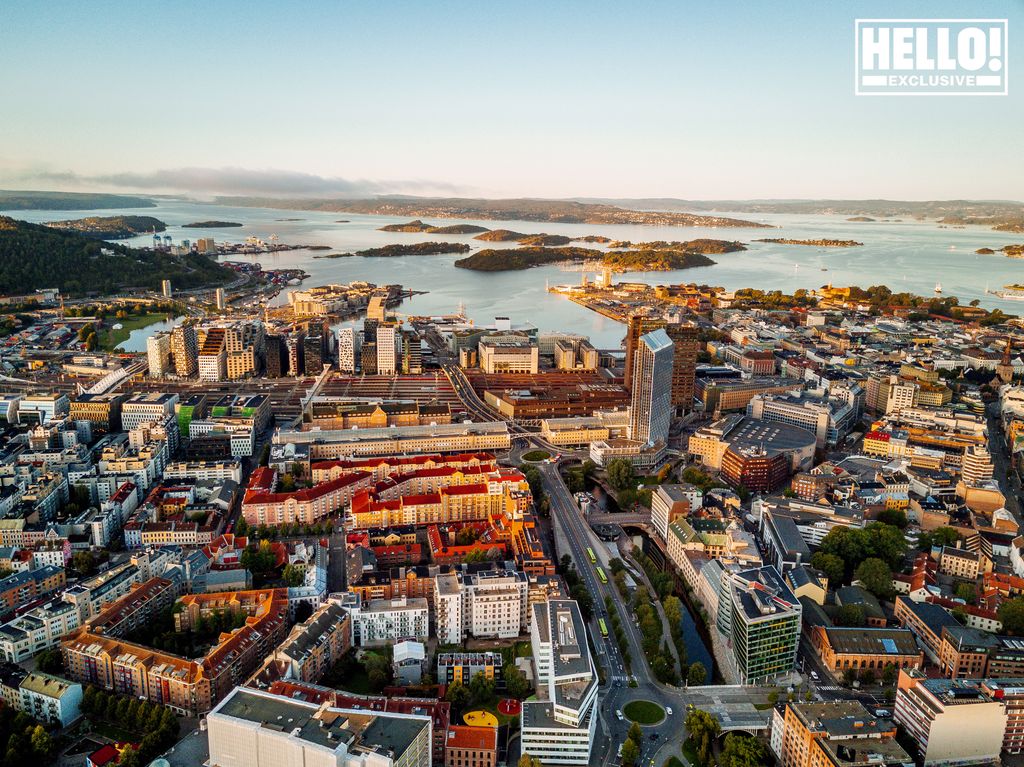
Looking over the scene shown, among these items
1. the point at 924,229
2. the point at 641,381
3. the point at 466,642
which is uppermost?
the point at 924,229

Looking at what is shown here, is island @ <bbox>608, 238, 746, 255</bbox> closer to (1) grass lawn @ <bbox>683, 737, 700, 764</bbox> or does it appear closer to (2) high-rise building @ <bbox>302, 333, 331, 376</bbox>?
(2) high-rise building @ <bbox>302, 333, 331, 376</bbox>

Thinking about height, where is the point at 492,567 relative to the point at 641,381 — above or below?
below

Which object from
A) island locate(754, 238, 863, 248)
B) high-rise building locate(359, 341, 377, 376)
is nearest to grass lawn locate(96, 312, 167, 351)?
high-rise building locate(359, 341, 377, 376)

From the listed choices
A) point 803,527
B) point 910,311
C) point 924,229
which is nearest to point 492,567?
point 803,527

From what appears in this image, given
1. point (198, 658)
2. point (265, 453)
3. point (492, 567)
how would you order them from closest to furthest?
point (198, 658)
point (492, 567)
point (265, 453)

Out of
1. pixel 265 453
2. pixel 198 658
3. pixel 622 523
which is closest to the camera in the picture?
pixel 198 658

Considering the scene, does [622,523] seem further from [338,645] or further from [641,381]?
[338,645]
